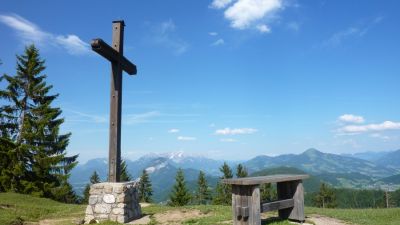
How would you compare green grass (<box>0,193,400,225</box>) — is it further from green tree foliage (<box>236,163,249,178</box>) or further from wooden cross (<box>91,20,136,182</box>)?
green tree foliage (<box>236,163,249,178</box>)

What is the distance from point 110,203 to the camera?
1172 centimetres

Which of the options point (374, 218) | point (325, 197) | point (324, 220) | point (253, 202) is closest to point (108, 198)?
point (253, 202)

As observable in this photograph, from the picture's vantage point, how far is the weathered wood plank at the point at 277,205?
10274mm

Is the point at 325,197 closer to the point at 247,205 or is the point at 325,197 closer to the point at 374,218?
the point at 374,218

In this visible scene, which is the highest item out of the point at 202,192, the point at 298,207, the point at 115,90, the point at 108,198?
the point at 115,90

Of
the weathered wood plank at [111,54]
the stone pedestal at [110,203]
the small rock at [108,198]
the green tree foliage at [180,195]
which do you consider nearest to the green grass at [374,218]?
the stone pedestal at [110,203]

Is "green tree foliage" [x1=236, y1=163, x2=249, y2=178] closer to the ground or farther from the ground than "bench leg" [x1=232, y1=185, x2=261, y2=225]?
closer to the ground

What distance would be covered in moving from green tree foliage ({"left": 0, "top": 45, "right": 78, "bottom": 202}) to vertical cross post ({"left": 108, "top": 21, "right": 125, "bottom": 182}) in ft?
65.1

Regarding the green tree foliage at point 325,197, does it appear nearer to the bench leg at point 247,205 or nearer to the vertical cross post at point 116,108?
the vertical cross post at point 116,108

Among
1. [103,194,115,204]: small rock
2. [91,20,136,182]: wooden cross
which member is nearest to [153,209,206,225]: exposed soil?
[103,194,115,204]: small rock

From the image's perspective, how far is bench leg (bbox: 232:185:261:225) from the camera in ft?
32.0

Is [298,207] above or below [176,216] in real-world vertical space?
above

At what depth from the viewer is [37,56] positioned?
3222 centimetres

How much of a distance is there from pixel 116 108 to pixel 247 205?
5.67 meters
